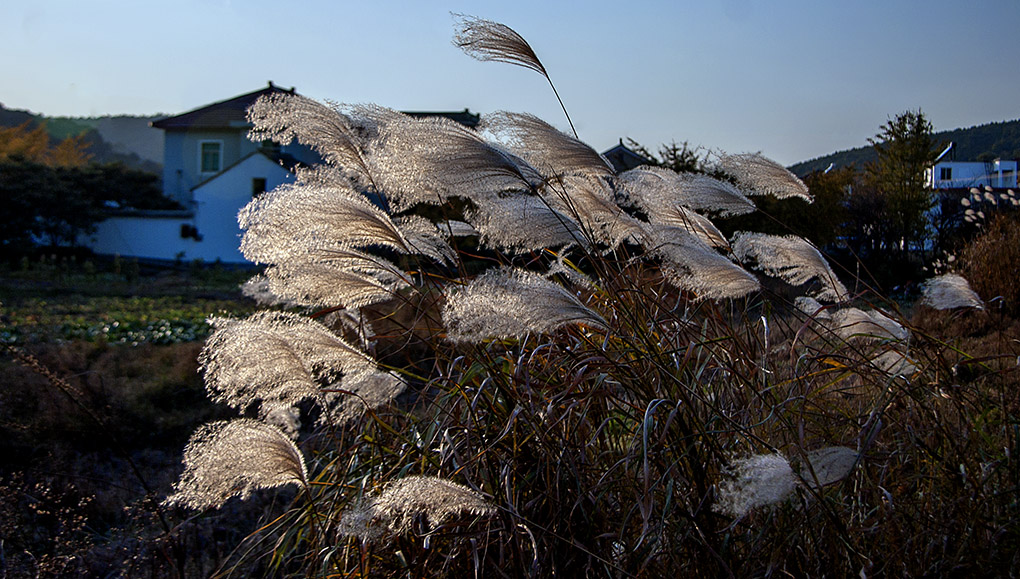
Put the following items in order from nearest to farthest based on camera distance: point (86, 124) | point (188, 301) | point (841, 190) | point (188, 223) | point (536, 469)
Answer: point (536, 469)
point (188, 301)
point (841, 190)
point (188, 223)
point (86, 124)

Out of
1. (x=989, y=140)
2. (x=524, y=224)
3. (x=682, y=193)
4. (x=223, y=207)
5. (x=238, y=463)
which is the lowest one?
(x=238, y=463)

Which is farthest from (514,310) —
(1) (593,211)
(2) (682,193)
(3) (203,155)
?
(3) (203,155)

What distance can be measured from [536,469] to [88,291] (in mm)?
13661

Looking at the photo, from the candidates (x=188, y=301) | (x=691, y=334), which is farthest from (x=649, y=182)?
(x=188, y=301)

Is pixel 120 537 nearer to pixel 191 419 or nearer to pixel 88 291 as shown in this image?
pixel 191 419

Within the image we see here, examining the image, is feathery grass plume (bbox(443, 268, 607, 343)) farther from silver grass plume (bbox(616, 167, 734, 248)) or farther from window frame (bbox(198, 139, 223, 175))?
window frame (bbox(198, 139, 223, 175))

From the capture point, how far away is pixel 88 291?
13312 millimetres

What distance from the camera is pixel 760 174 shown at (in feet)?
9.25

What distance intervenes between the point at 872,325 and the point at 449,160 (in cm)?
162

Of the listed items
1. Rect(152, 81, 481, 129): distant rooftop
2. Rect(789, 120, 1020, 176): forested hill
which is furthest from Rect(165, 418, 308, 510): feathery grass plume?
Rect(152, 81, 481, 129): distant rooftop

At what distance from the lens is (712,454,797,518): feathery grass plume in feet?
4.63

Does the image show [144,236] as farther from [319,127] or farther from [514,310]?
[514,310]

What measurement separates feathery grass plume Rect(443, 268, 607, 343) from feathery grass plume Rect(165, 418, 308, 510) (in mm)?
628

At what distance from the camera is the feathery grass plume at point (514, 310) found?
5.32 ft
